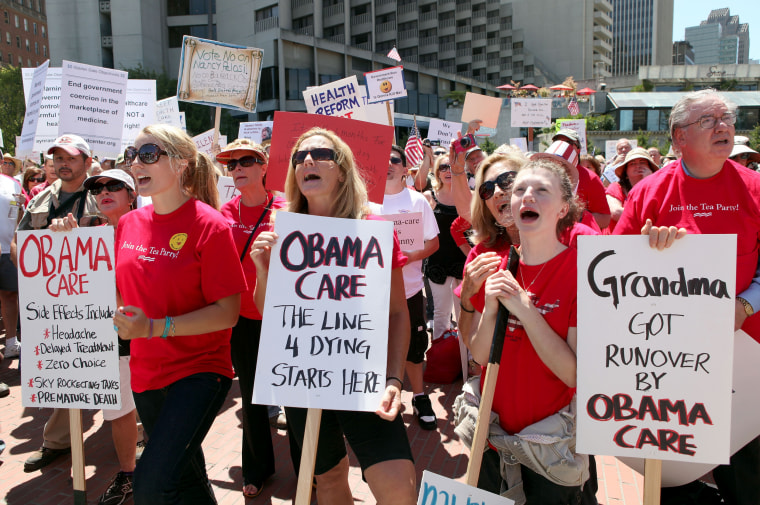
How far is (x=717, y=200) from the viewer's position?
8.27 ft

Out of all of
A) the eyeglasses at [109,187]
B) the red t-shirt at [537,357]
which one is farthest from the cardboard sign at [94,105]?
the red t-shirt at [537,357]

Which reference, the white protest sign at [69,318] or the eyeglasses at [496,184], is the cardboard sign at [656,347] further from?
the white protest sign at [69,318]

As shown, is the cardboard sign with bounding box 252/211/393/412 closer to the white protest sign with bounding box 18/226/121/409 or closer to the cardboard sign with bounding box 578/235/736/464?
the cardboard sign with bounding box 578/235/736/464

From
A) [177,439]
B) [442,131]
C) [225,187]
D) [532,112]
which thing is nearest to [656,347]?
[177,439]

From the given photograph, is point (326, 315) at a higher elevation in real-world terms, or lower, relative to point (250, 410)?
higher

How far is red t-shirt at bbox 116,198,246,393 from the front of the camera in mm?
2471

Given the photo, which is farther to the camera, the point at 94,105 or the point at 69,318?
the point at 94,105

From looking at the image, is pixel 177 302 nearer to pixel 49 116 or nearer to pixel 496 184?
pixel 496 184

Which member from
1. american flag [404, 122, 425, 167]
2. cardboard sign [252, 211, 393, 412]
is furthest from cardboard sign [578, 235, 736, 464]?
american flag [404, 122, 425, 167]

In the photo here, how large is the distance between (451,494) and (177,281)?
151 centimetres

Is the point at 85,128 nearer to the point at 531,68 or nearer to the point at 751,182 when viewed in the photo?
the point at 751,182

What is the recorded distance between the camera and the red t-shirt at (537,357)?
6.91ft

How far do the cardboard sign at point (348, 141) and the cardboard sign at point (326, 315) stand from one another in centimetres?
91

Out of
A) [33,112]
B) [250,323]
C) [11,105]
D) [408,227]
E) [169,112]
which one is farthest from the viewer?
[11,105]
